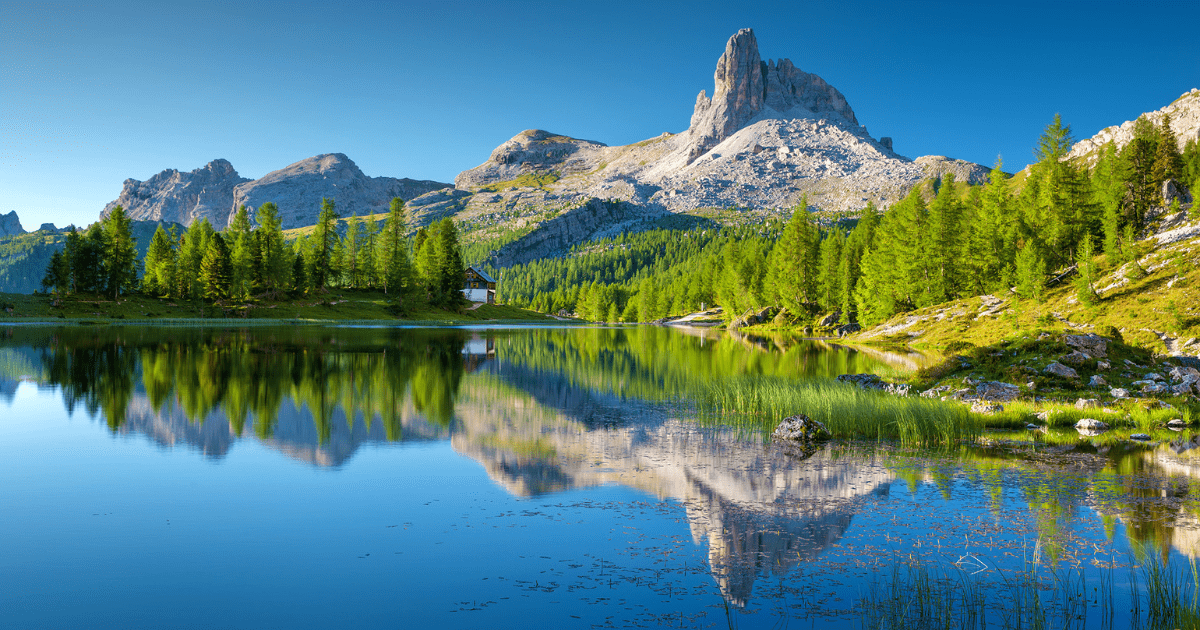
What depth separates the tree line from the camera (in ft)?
287

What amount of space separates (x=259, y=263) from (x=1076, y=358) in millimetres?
104202

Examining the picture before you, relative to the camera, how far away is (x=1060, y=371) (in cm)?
2542

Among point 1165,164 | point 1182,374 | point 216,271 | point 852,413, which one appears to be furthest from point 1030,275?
point 216,271

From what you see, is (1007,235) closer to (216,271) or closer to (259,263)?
(259,263)

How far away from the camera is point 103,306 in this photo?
280 ft

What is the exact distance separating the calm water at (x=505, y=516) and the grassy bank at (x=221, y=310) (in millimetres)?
75711

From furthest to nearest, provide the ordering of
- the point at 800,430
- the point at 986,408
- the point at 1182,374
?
the point at 1182,374 → the point at 986,408 → the point at 800,430

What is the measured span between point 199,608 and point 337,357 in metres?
33.9

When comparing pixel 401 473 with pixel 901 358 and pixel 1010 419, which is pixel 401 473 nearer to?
pixel 1010 419

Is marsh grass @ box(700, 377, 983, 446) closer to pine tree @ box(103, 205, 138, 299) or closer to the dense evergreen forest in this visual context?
the dense evergreen forest

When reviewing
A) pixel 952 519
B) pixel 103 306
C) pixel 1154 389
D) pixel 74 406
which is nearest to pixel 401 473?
pixel 952 519

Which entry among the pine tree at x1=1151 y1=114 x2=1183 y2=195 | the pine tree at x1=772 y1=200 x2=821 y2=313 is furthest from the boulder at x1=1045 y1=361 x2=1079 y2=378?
the pine tree at x1=1151 y1=114 x2=1183 y2=195

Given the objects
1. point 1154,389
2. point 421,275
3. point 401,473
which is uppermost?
point 421,275

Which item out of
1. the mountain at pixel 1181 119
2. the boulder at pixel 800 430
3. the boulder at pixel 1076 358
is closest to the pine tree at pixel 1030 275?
the boulder at pixel 1076 358
